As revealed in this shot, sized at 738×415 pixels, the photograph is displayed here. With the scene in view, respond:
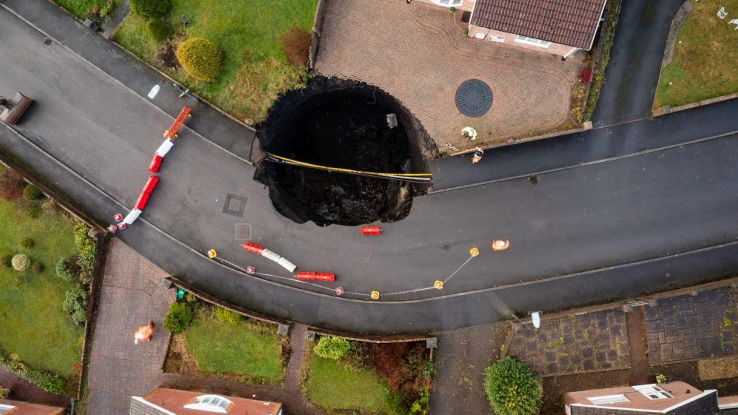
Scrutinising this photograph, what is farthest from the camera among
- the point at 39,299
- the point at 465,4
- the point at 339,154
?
the point at 339,154

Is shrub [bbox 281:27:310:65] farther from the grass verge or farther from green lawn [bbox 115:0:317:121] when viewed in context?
the grass verge

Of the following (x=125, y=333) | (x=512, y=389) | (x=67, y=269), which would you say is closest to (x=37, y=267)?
(x=67, y=269)

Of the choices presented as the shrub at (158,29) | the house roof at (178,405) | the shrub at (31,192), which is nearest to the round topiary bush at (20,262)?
the shrub at (31,192)

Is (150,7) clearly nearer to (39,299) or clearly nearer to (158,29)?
(158,29)

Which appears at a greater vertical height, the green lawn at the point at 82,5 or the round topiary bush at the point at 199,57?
the green lawn at the point at 82,5

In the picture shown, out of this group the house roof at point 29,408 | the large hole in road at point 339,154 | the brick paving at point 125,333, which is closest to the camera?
the house roof at point 29,408

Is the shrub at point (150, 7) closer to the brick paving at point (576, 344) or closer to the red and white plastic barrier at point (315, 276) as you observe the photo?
the red and white plastic barrier at point (315, 276)
